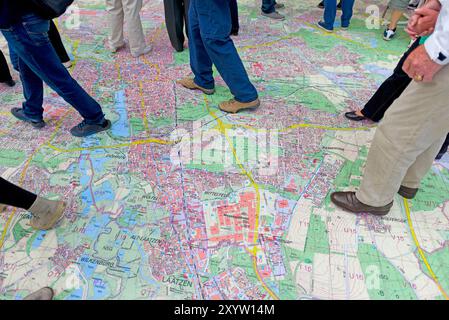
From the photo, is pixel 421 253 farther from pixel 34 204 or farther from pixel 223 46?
pixel 34 204

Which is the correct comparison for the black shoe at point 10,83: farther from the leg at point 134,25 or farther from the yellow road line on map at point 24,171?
the leg at point 134,25

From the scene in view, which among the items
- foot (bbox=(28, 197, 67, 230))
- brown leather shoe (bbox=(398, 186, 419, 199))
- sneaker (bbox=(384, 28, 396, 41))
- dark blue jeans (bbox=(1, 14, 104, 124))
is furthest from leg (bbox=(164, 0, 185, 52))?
brown leather shoe (bbox=(398, 186, 419, 199))

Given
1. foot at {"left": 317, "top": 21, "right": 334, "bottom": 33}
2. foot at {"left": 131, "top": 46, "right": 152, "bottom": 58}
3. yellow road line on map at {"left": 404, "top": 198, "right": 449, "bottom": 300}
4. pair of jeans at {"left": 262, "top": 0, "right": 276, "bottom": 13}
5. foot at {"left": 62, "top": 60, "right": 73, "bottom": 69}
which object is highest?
pair of jeans at {"left": 262, "top": 0, "right": 276, "bottom": 13}

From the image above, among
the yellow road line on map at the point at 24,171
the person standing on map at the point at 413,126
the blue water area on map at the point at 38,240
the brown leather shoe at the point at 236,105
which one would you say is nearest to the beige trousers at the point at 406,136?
the person standing on map at the point at 413,126

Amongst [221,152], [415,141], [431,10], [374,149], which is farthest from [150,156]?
[431,10]

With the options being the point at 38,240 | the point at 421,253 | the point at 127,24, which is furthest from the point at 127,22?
the point at 421,253

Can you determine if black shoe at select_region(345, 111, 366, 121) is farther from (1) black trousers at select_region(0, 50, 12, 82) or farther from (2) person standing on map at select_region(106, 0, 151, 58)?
(1) black trousers at select_region(0, 50, 12, 82)

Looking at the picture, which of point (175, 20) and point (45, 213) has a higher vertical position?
point (175, 20)
